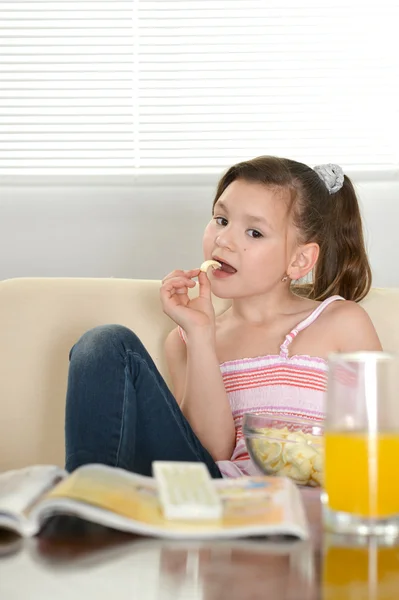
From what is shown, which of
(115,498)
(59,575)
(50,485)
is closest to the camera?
(59,575)

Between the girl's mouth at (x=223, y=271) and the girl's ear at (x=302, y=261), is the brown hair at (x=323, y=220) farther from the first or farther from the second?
the girl's mouth at (x=223, y=271)

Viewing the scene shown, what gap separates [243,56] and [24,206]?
2.37ft

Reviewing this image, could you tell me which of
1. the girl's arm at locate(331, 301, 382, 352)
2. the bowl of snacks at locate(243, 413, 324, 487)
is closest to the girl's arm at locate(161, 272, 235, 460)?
the girl's arm at locate(331, 301, 382, 352)

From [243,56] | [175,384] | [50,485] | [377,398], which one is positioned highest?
[243,56]

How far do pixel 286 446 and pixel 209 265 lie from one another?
2.19 ft

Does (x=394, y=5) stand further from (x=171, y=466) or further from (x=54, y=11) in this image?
(x=171, y=466)

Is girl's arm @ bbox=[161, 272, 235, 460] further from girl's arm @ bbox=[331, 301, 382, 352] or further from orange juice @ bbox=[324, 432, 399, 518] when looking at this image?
orange juice @ bbox=[324, 432, 399, 518]

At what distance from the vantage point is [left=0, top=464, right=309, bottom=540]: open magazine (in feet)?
2.44

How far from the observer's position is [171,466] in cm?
87

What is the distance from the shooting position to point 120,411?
145 cm

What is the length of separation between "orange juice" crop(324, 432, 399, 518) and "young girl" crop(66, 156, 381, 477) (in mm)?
733

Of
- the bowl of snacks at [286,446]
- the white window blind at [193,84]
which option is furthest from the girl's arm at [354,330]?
the white window blind at [193,84]

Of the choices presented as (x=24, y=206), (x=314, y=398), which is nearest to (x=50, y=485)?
(x=314, y=398)

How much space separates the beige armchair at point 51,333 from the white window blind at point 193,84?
683mm
